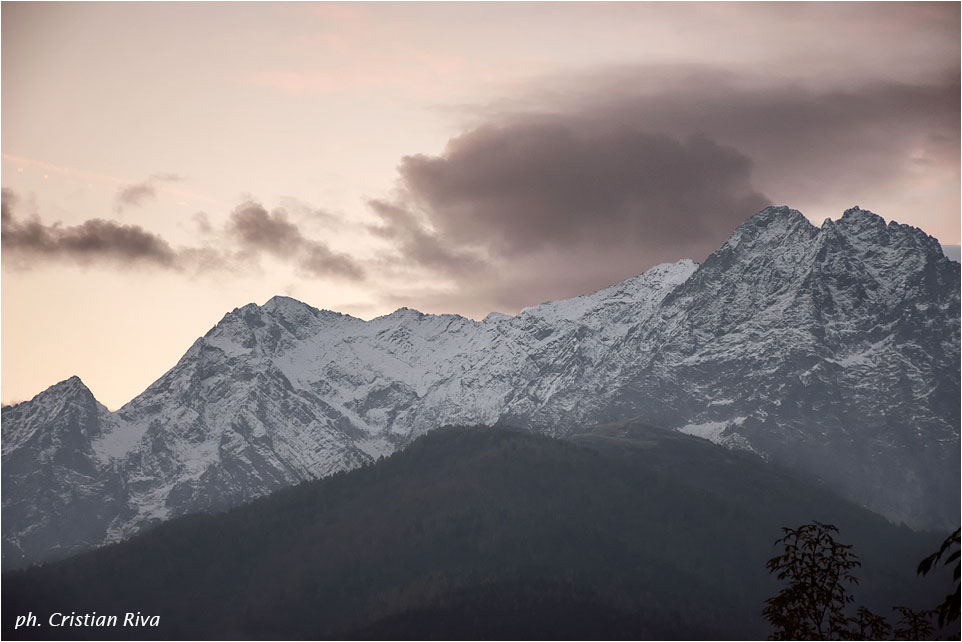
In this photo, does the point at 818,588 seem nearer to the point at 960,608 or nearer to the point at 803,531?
the point at 803,531

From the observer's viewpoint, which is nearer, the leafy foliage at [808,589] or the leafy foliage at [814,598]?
the leafy foliage at [814,598]

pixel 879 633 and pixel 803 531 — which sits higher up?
pixel 803 531

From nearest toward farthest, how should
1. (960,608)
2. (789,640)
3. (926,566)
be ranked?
(926,566) < (960,608) < (789,640)

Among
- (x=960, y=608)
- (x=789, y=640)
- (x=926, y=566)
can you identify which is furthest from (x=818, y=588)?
(x=926, y=566)

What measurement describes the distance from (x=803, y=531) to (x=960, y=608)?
397 inches

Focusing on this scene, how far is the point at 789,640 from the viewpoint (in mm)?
56438

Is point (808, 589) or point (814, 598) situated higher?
point (808, 589)

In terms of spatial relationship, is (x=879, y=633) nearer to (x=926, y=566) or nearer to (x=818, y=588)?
(x=818, y=588)

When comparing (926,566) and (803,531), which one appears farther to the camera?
(803,531)

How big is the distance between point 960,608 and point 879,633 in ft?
33.8

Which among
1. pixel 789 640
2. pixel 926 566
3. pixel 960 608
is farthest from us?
pixel 789 640

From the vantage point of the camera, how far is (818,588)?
5697cm

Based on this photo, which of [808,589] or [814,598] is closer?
[814,598]

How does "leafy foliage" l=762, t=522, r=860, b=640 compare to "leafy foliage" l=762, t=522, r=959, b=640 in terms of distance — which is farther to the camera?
"leafy foliage" l=762, t=522, r=860, b=640
